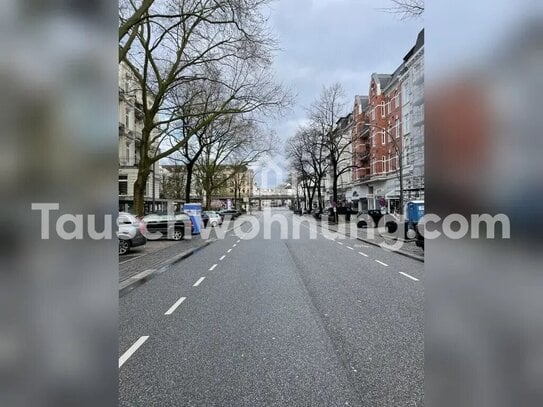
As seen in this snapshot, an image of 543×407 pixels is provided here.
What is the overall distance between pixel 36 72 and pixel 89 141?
0.24 metres

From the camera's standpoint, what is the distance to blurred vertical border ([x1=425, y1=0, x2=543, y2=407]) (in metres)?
1.09

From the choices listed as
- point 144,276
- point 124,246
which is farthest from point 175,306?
point 124,246

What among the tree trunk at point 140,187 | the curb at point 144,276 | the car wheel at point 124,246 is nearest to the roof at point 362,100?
the tree trunk at point 140,187

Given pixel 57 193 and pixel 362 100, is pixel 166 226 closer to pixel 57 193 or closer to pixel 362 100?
pixel 57 193

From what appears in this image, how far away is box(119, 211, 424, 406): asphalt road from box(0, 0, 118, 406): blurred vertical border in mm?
2419

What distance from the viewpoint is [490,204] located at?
1149 millimetres

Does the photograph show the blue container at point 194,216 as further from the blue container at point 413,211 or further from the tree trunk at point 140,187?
the blue container at point 413,211

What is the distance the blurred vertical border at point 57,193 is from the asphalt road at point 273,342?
7.94ft

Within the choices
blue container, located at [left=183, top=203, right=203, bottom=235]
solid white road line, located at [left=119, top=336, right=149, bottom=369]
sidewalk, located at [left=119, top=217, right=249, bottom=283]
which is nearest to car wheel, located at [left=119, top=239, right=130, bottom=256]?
sidewalk, located at [left=119, top=217, right=249, bottom=283]

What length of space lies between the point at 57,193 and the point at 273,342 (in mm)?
4181

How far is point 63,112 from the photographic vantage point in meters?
1.21

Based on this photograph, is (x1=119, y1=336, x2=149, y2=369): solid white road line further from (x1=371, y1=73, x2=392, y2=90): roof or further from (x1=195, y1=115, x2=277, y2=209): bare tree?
(x1=371, y1=73, x2=392, y2=90): roof

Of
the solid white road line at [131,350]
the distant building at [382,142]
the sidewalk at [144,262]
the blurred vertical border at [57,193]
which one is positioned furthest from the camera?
the distant building at [382,142]

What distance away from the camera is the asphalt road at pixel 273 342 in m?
3.49
